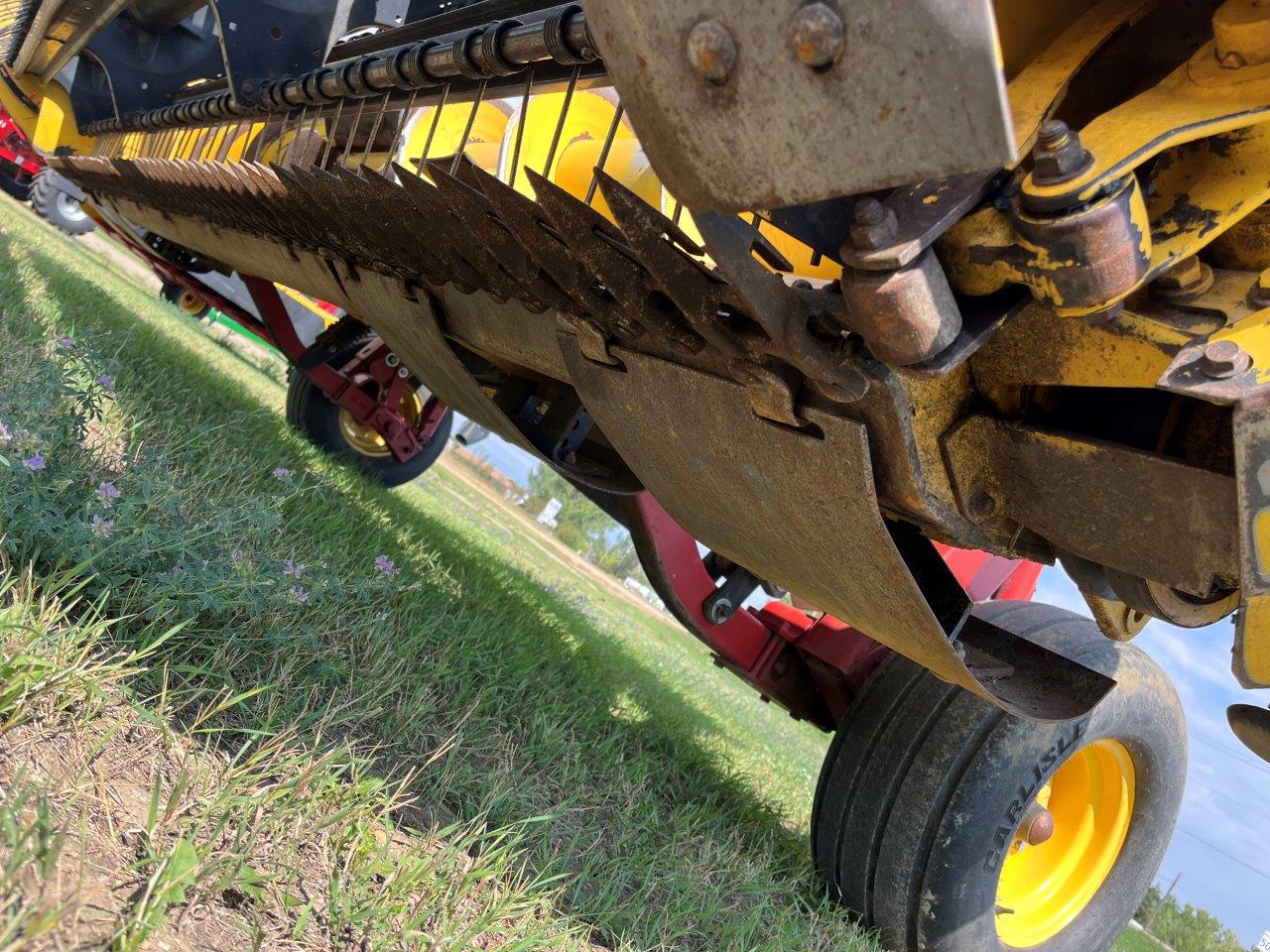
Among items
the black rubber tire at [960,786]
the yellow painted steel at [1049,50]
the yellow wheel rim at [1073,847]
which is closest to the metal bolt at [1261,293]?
the yellow painted steel at [1049,50]

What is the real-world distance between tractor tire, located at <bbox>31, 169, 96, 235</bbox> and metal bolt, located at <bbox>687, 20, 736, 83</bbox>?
12734 mm

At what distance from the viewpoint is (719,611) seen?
296 cm

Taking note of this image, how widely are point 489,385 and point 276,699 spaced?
4.03ft

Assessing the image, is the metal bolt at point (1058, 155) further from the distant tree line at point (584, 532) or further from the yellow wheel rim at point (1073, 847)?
the distant tree line at point (584, 532)

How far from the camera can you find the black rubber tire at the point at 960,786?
7.54 feet

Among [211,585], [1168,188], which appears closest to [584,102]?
[211,585]

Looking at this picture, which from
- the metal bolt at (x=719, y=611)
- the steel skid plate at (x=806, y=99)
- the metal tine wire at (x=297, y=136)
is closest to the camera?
the steel skid plate at (x=806, y=99)

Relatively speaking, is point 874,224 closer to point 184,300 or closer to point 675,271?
point 675,271

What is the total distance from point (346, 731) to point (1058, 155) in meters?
1.64

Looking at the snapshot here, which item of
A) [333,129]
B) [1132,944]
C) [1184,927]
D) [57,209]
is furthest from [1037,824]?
[57,209]

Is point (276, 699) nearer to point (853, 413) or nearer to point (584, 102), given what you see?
point (853, 413)

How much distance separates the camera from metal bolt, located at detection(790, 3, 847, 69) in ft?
2.69

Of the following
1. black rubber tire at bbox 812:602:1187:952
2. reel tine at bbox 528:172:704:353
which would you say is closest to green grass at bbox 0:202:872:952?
black rubber tire at bbox 812:602:1187:952

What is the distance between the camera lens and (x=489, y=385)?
2984 mm
